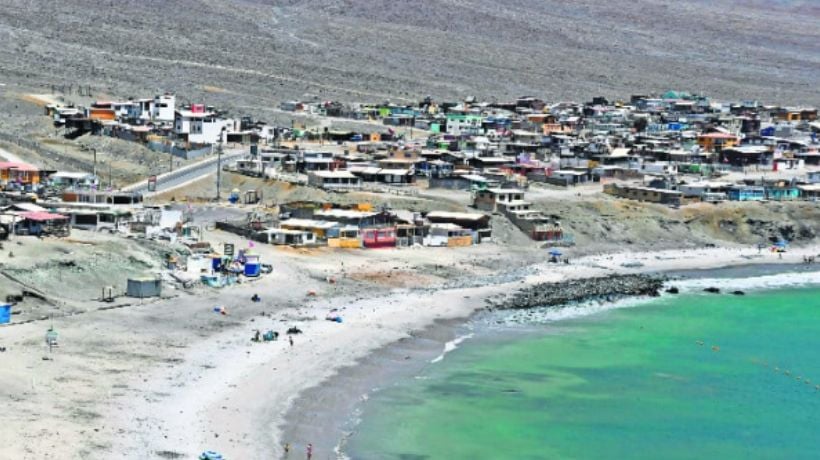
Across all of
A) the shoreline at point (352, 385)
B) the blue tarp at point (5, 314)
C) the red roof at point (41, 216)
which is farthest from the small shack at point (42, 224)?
the shoreline at point (352, 385)

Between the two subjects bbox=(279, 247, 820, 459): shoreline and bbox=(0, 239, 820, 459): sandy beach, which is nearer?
bbox=(0, 239, 820, 459): sandy beach

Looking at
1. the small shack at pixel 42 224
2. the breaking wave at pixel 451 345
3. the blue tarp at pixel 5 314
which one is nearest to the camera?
the blue tarp at pixel 5 314

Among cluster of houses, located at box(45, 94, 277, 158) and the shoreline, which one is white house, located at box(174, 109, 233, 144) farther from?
the shoreline

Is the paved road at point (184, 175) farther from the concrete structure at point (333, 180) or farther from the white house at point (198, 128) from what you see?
the concrete structure at point (333, 180)

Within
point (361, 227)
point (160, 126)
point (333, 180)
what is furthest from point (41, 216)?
point (160, 126)

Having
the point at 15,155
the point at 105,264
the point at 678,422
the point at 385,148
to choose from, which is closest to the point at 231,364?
the point at 105,264

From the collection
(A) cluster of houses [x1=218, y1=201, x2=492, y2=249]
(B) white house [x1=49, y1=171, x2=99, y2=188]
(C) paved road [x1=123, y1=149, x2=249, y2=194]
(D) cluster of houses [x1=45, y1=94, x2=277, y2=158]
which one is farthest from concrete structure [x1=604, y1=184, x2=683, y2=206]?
(B) white house [x1=49, y1=171, x2=99, y2=188]
